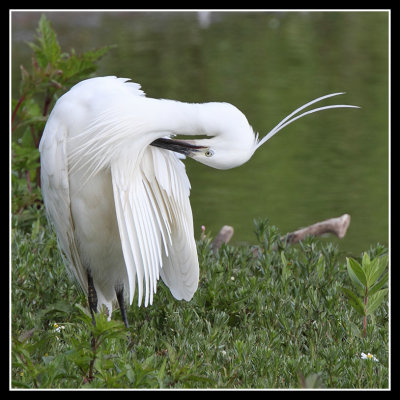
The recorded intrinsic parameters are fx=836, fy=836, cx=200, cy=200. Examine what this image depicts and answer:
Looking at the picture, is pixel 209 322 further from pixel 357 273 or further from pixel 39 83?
pixel 39 83

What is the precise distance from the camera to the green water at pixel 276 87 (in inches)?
260

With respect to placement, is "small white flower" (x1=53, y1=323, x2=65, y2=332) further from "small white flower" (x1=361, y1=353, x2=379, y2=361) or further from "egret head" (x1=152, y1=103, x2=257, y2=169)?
"small white flower" (x1=361, y1=353, x2=379, y2=361)

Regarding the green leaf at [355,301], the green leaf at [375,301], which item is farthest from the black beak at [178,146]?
the green leaf at [375,301]

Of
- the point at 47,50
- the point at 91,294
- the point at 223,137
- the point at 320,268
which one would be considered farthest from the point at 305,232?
the point at 223,137

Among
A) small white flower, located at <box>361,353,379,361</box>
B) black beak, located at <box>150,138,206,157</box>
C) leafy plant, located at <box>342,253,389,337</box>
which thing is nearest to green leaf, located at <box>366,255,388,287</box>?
leafy plant, located at <box>342,253,389,337</box>

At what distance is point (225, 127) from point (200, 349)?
93 cm

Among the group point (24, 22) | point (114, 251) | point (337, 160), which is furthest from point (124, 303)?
point (24, 22)

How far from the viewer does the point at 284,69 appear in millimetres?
9977

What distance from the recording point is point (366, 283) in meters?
3.65

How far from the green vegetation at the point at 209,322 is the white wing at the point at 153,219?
225 millimetres

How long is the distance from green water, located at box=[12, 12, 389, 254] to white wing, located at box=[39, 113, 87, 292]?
2.38 meters

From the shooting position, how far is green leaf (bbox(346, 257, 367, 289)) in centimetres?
363

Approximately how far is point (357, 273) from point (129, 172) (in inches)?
43.0

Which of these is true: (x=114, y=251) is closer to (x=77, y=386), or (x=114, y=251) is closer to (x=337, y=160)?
(x=77, y=386)
